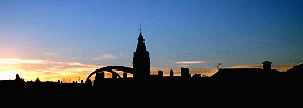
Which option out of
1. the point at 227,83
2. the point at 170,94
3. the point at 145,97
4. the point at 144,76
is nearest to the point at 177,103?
the point at 170,94

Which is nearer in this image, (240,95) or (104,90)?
(240,95)

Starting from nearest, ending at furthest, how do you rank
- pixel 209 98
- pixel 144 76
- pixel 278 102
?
pixel 278 102 → pixel 209 98 → pixel 144 76

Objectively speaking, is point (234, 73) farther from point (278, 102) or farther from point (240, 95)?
point (278, 102)

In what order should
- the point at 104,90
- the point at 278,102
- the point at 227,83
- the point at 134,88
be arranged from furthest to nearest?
1. the point at 104,90
2. the point at 134,88
3. the point at 227,83
4. the point at 278,102

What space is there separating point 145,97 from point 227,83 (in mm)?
11844

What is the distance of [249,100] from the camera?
37188 mm

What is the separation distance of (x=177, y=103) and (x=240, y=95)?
8.28m

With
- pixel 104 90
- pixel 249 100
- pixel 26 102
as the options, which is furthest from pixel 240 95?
pixel 26 102

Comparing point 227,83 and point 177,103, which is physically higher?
point 227,83

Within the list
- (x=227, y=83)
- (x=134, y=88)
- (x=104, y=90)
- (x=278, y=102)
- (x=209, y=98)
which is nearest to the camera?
(x=278, y=102)

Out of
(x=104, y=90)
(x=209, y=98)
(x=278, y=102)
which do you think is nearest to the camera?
(x=278, y=102)

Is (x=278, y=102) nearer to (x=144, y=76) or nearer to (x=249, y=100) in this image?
(x=249, y=100)

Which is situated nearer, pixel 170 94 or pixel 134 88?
pixel 170 94

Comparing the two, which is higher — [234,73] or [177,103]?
[234,73]
